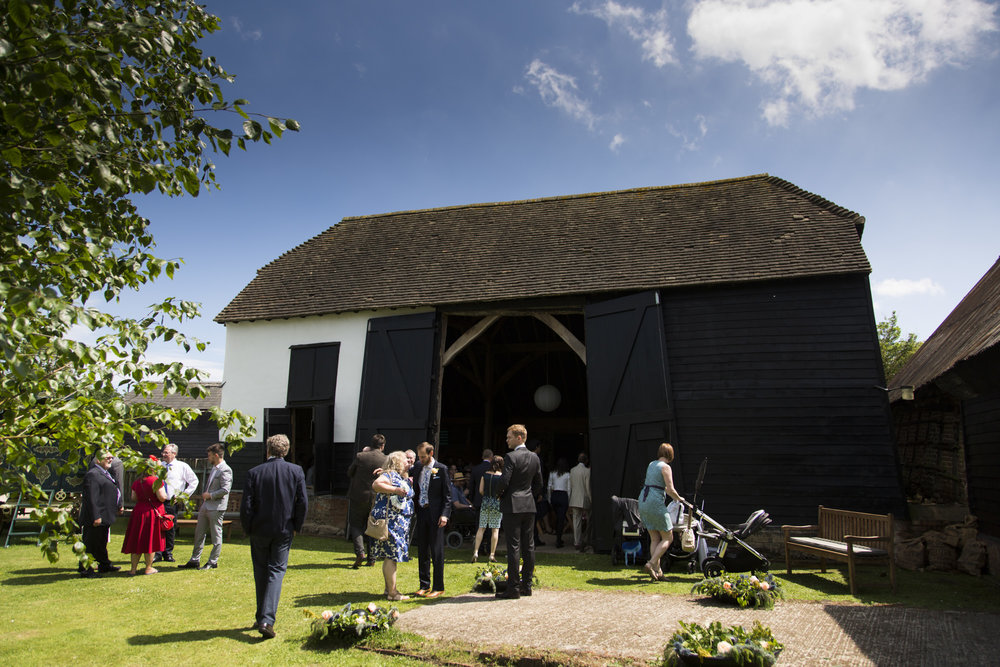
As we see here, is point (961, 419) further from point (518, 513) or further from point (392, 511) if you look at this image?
point (392, 511)

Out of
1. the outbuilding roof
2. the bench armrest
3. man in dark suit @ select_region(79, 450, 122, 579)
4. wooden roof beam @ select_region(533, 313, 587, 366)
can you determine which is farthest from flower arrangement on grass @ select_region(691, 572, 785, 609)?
man in dark suit @ select_region(79, 450, 122, 579)

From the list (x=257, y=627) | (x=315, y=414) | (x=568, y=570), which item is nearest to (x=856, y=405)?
(x=568, y=570)

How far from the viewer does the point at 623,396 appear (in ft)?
34.4

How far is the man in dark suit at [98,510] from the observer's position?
7.79 metres

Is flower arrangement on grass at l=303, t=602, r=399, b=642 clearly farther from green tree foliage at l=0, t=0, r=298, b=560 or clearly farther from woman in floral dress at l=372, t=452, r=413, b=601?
green tree foliage at l=0, t=0, r=298, b=560

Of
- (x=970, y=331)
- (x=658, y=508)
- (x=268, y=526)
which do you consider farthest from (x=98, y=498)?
(x=970, y=331)

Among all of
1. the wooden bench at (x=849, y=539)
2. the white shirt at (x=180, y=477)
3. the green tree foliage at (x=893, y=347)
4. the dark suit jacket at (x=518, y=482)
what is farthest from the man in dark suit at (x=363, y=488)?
the green tree foliage at (x=893, y=347)

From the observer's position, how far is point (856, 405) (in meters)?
9.38

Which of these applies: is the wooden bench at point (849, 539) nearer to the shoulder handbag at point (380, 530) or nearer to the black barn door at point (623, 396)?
the black barn door at point (623, 396)

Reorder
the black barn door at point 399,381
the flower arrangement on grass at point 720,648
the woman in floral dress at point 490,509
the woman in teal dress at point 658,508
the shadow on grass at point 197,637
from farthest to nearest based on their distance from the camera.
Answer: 1. the black barn door at point 399,381
2. the woman in floral dress at point 490,509
3. the woman in teal dress at point 658,508
4. the shadow on grass at point 197,637
5. the flower arrangement on grass at point 720,648

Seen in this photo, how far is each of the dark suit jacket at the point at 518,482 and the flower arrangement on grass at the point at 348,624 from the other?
170 centimetres

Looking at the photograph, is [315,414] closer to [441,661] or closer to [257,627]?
[257,627]

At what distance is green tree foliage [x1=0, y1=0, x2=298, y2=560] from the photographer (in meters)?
2.52

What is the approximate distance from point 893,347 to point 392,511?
30820 millimetres
